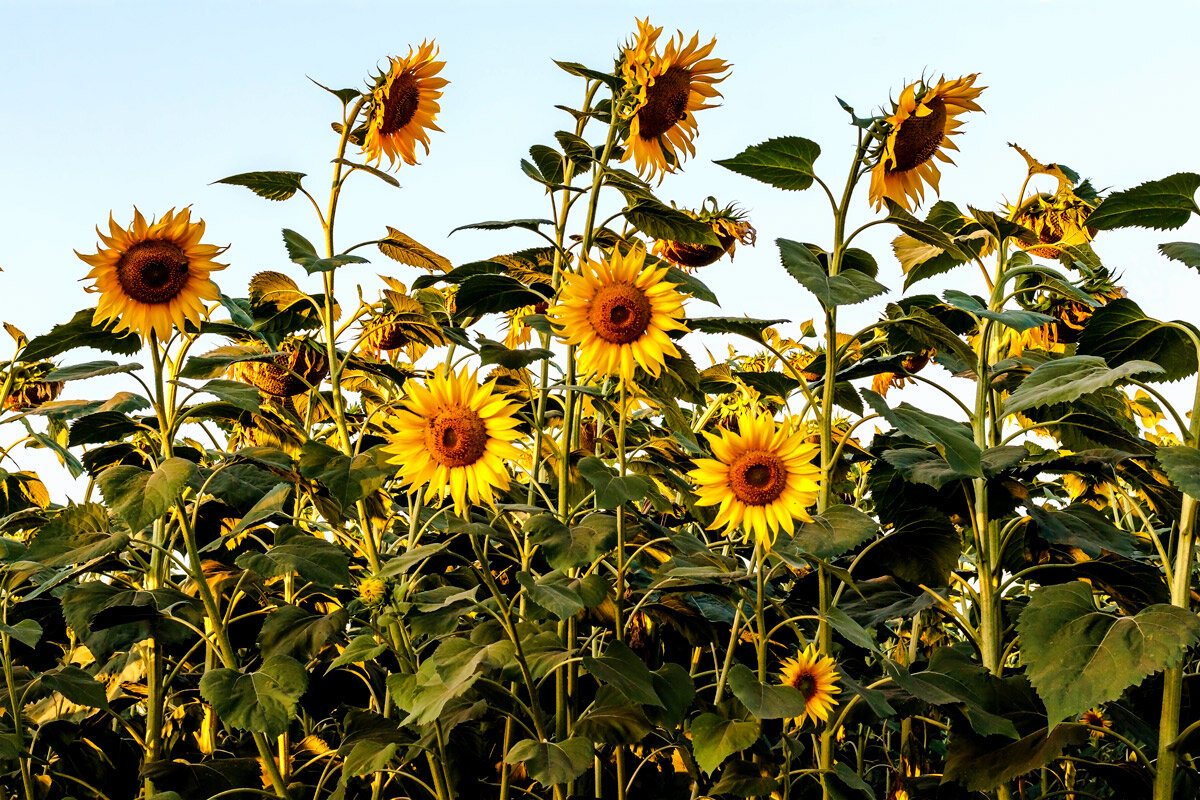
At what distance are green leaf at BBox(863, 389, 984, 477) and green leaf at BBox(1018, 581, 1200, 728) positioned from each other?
285mm

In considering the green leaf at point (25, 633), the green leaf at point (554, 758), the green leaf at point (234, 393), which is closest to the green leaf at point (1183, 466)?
the green leaf at point (554, 758)

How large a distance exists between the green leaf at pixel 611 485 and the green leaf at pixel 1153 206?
3.79ft

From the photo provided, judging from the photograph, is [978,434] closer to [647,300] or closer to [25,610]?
[647,300]

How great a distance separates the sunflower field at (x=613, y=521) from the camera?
1803 millimetres

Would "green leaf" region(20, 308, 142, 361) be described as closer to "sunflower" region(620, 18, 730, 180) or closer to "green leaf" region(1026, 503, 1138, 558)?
"sunflower" region(620, 18, 730, 180)

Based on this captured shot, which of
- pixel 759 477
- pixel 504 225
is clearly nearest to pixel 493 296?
pixel 504 225

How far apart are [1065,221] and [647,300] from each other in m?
1.84

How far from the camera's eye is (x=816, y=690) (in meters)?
1.98

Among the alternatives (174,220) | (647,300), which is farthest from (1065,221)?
(174,220)

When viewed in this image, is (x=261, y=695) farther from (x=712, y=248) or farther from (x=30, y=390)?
(x=30, y=390)

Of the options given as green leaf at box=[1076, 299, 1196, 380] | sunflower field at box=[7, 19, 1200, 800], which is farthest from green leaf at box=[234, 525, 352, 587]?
green leaf at box=[1076, 299, 1196, 380]

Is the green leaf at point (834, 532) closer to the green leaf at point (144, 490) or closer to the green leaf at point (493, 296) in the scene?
the green leaf at point (493, 296)

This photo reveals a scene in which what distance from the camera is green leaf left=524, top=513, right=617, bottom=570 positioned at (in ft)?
5.58

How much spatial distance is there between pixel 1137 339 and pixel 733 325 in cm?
87
